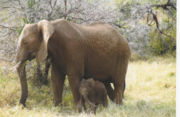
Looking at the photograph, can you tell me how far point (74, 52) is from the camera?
15.9ft

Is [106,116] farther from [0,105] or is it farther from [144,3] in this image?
[144,3]

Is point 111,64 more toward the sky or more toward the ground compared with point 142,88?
more toward the sky

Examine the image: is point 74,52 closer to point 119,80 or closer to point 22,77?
point 22,77

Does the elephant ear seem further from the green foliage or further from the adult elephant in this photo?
the green foliage

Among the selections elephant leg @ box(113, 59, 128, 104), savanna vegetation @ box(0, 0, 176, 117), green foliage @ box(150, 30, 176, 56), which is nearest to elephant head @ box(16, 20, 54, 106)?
savanna vegetation @ box(0, 0, 176, 117)

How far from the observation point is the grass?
4.83 meters

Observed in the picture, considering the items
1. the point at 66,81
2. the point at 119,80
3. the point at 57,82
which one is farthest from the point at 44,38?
the point at 66,81

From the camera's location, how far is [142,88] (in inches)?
311

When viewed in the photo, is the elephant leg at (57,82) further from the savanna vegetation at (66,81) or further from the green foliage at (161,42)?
the green foliage at (161,42)

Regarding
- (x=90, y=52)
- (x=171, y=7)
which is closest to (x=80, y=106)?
(x=90, y=52)

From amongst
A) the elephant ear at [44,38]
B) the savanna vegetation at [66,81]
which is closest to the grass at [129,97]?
the savanna vegetation at [66,81]

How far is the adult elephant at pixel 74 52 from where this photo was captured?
185 inches

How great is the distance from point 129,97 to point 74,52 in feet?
8.96

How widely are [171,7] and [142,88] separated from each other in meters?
5.27
